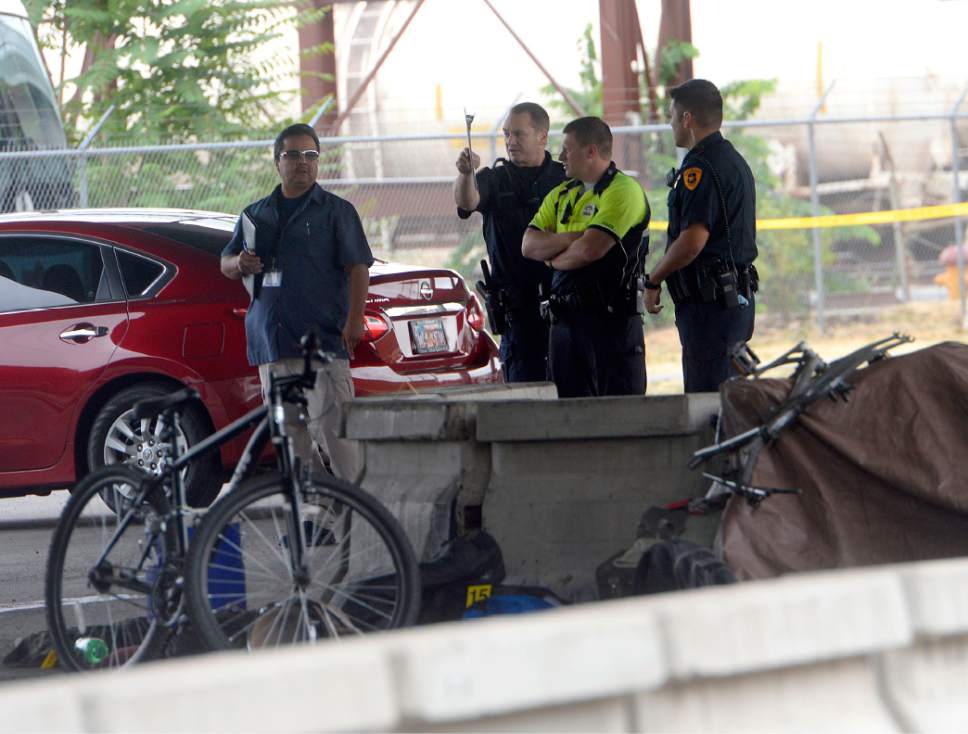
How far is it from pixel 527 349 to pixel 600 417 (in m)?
2.53

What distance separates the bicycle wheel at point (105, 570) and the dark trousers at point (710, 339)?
2.59 metres

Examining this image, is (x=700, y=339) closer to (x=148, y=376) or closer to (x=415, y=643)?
(x=148, y=376)

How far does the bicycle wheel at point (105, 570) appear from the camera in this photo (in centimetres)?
543

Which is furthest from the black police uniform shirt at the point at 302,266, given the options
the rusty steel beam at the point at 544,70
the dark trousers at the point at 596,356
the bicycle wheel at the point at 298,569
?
the rusty steel beam at the point at 544,70

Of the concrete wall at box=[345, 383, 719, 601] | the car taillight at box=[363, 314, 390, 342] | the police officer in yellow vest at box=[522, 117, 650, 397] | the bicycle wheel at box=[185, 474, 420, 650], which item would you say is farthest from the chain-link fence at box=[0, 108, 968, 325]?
the bicycle wheel at box=[185, 474, 420, 650]

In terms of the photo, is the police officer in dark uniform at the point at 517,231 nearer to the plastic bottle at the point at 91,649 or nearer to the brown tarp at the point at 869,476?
the brown tarp at the point at 869,476

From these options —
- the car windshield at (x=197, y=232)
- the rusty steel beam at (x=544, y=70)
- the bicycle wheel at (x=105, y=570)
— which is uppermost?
the rusty steel beam at (x=544, y=70)

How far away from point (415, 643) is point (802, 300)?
18.0m

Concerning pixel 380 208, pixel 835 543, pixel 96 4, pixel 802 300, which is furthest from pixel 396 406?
pixel 96 4

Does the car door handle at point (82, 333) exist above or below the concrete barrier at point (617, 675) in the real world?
above

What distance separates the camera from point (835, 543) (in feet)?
17.5

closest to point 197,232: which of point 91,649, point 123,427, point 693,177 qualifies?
point 123,427

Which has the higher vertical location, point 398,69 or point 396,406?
point 398,69

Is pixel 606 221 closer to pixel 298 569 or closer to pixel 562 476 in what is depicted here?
pixel 562 476
